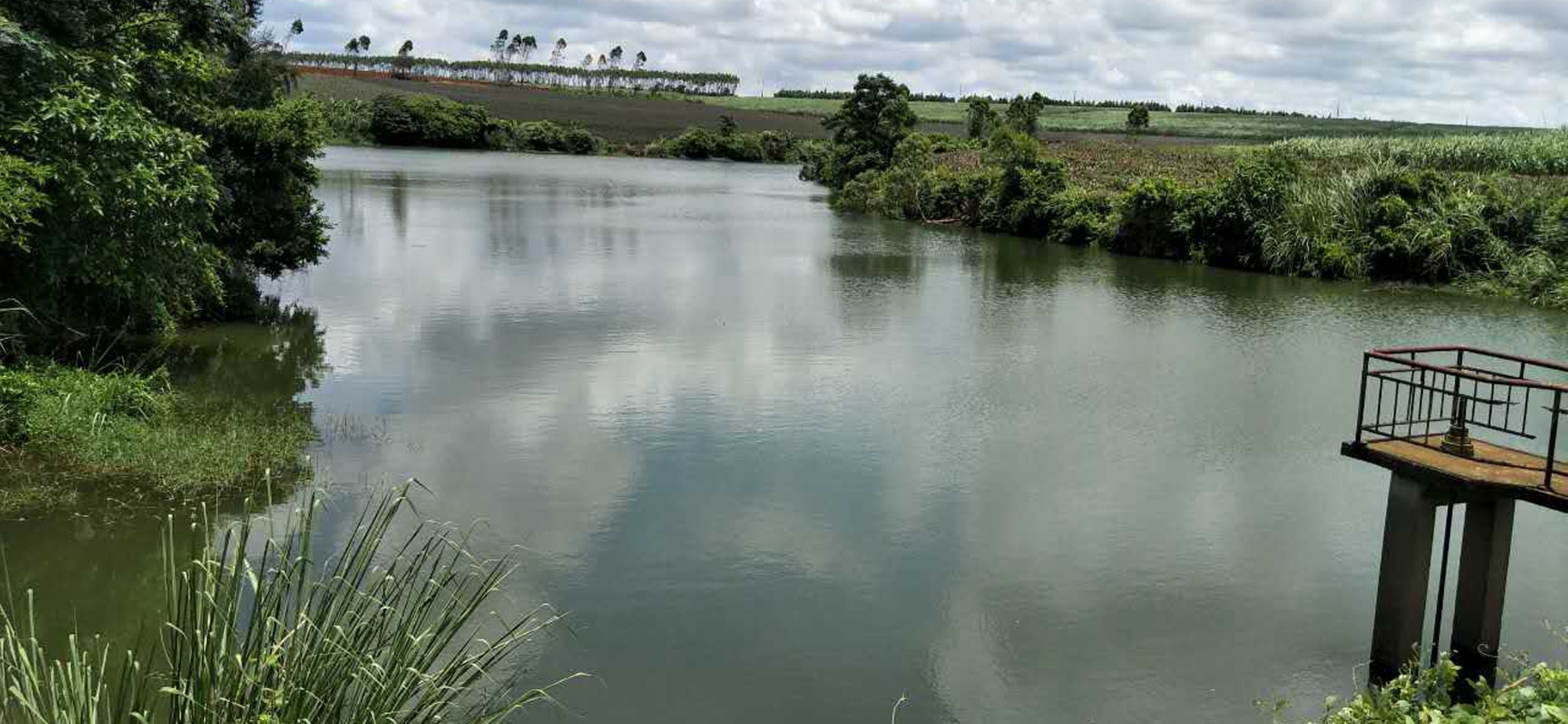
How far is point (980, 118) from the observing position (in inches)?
2736

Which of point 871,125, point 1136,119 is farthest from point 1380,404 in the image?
point 1136,119

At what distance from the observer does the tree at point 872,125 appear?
2221 inches

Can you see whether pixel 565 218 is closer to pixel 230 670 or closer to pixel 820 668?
pixel 820 668

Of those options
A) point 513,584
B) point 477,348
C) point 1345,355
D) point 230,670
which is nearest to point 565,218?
point 477,348

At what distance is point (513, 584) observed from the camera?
868cm

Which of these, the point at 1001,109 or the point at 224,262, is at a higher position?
the point at 1001,109

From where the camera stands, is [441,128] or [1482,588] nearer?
[1482,588]

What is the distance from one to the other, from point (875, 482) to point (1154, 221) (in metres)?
23.7

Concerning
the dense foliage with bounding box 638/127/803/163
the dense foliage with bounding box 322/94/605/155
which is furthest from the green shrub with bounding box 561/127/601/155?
the dense foliage with bounding box 638/127/803/163

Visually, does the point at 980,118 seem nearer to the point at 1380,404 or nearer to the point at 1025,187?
the point at 1025,187

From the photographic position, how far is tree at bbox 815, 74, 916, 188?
56406 millimetres

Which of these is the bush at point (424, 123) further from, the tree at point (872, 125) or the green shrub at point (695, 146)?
the tree at point (872, 125)

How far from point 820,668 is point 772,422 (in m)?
5.80

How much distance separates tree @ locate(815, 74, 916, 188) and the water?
107 feet
